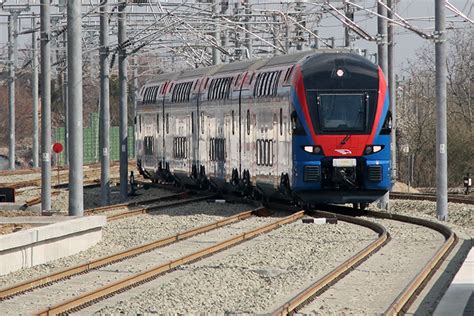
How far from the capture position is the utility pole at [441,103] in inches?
1111

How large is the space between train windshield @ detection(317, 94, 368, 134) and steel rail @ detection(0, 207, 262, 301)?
110 inches

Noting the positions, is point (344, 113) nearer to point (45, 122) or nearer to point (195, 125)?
point (45, 122)

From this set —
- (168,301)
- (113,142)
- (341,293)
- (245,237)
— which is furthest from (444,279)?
(113,142)

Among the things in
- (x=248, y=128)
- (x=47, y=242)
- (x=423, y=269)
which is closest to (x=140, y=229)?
(x=47, y=242)

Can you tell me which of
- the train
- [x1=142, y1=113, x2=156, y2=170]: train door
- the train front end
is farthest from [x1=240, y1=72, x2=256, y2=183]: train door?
[x1=142, y1=113, x2=156, y2=170]: train door

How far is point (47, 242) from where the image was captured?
65.6 ft

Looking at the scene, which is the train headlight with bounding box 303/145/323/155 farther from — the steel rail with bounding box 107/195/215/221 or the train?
the steel rail with bounding box 107/195/215/221

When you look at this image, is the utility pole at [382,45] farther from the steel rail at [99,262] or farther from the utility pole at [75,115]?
the utility pole at [75,115]

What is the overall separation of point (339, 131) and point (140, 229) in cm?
457

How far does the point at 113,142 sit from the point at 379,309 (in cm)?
6728

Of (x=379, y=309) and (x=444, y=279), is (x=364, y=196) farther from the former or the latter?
(x=379, y=309)

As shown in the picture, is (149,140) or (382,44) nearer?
(382,44)

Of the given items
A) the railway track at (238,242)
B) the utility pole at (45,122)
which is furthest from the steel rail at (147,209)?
the railway track at (238,242)

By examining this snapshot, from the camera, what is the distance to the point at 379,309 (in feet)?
45.2
